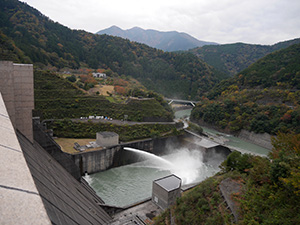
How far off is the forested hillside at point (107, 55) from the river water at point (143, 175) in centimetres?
4560

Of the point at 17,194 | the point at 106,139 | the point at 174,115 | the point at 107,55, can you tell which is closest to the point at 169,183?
the point at 106,139

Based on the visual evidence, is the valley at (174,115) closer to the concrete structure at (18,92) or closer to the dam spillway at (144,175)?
the dam spillway at (144,175)

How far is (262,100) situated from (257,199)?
44940 millimetres

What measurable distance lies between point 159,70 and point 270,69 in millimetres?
43622

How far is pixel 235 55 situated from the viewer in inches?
5974

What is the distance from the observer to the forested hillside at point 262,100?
39469 millimetres

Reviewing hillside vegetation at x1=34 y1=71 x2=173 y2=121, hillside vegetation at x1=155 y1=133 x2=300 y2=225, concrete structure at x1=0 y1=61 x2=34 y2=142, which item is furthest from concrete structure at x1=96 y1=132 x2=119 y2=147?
concrete structure at x1=0 y1=61 x2=34 y2=142

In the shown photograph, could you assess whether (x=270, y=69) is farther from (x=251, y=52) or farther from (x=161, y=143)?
(x=251, y=52)

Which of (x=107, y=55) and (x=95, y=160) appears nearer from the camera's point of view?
(x=95, y=160)

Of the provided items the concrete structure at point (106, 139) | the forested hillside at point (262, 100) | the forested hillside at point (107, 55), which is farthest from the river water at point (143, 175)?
the forested hillside at point (107, 55)

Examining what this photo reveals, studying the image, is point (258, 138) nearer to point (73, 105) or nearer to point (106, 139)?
point (106, 139)

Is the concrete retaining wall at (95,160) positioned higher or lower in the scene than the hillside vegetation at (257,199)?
lower

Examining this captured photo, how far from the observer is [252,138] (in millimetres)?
40906

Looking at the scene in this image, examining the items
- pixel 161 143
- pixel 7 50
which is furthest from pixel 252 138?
pixel 7 50
